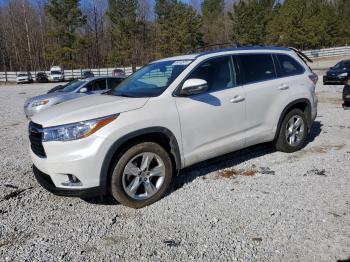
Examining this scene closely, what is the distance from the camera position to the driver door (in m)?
4.52

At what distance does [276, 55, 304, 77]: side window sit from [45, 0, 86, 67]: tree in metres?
52.5

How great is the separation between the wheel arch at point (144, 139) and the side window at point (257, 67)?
5.30ft

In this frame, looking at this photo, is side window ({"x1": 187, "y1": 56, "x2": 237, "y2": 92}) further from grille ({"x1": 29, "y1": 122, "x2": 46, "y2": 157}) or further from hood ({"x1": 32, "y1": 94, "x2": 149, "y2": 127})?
grille ({"x1": 29, "y1": 122, "x2": 46, "y2": 157})

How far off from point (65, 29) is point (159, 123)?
2179 inches

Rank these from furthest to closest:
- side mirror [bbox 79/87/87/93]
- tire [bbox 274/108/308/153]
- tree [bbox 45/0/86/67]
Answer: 1. tree [bbox 45/0/86/67]
2. side mirror [bbox 79/87/87/93]
3. tire [bbox 274/108/308/153]

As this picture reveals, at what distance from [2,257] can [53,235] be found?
1.73 feet

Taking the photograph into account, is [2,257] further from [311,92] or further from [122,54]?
[122,54]

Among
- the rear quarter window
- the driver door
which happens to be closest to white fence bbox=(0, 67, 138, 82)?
the rear quarter window

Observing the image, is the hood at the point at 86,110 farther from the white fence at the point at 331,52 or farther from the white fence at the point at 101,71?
the white fence at the point at 331,52

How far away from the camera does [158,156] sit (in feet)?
14.1

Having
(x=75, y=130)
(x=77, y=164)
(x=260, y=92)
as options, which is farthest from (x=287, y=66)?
(x=77, y=164)

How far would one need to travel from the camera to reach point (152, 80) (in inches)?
196

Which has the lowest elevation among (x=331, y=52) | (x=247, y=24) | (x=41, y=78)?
(x=41, y=78)

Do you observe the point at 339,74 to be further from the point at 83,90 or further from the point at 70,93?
the point at 70,93
